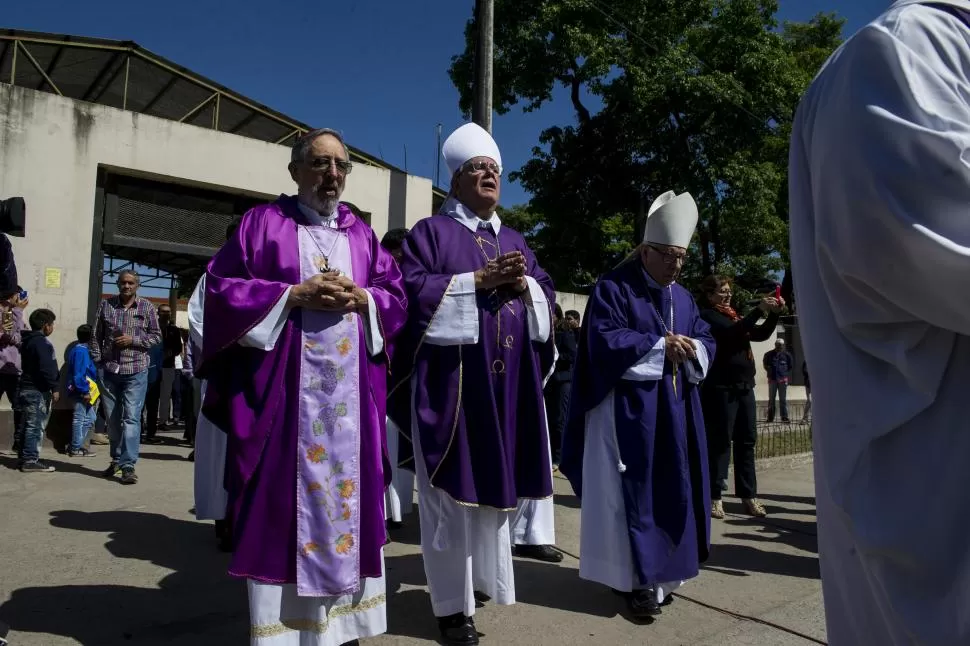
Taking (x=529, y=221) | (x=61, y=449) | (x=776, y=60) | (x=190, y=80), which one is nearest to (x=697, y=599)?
(x=61, y=449)

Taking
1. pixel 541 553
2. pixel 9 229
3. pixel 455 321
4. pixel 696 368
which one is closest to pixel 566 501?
pixel 541 553

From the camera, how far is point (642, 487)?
3.58m

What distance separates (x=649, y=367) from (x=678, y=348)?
179 mm

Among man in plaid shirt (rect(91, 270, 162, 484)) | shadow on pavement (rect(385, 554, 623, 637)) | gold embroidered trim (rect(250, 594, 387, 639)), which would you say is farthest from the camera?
man in plaid shirt (rect(91, 270, 162, 484))

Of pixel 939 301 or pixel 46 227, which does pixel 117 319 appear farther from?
pixel 939 301

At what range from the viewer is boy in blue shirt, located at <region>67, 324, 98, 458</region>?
305 inches

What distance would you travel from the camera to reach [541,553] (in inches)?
176

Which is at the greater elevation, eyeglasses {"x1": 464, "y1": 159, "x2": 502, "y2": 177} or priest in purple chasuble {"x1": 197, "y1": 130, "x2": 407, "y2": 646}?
eyeglasses {"x1": 464, "y1": 159, "x2": 502, "y2": 177}

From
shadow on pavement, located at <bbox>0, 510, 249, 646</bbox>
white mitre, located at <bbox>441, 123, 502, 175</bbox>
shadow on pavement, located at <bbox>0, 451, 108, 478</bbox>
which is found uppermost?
white mitre, located at <bbox>441, 123, 502, 175</bbox>

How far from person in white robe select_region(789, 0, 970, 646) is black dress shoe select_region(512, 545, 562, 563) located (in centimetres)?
326

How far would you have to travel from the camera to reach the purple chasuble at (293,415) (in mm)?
2738

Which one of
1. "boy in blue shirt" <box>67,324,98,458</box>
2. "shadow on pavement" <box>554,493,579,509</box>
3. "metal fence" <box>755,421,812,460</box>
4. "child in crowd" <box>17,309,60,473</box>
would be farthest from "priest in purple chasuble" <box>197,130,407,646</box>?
"metal fence" <box>755,421,812,460</box>

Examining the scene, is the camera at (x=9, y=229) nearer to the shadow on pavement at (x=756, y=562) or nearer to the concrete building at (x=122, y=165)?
the shadow on pavement at (x=756, y=562)

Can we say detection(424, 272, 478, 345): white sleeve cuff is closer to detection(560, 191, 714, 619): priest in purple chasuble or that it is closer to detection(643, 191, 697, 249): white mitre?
detection(560, 191, 714, 619): priest in purple chasuble
